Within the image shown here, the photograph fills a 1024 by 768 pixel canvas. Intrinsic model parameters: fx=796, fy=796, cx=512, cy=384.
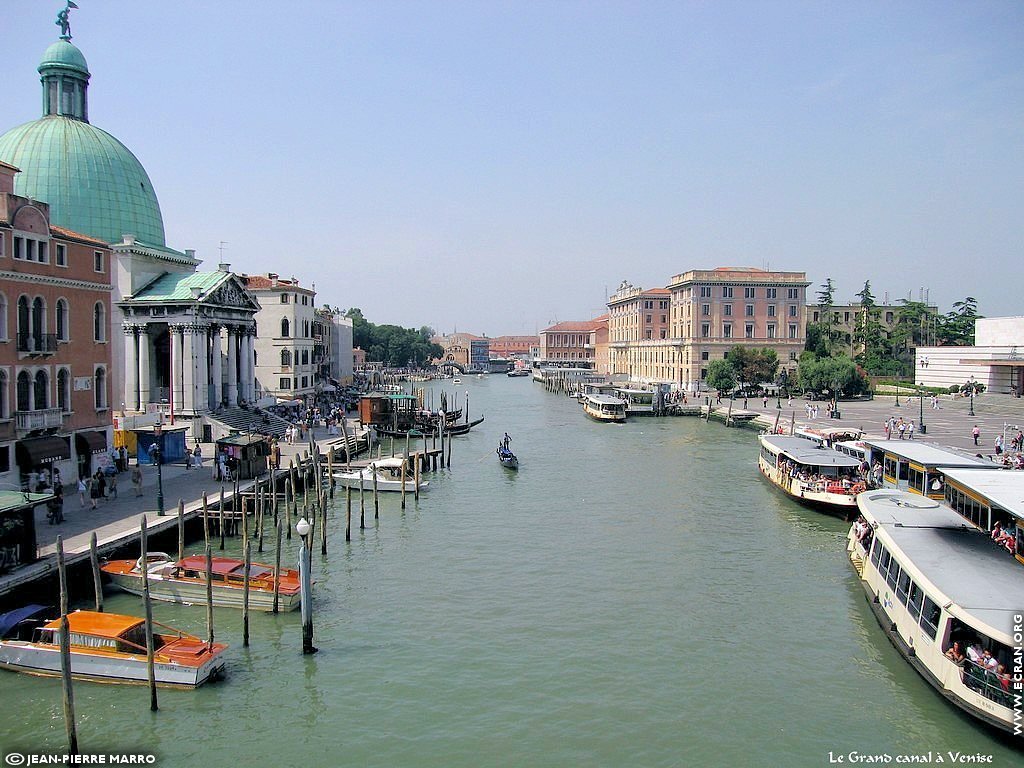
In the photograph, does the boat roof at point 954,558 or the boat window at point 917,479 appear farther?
the boat window at point 917,479

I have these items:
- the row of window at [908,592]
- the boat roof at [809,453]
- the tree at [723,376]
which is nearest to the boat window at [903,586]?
the row of window at [908,592]

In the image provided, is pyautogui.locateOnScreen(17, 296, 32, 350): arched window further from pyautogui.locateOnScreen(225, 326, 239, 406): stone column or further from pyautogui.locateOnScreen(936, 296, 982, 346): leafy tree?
pyautogui.locateOnScreen(936, 296, 982, 346): leafy tree

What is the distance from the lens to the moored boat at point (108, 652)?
1316 cm

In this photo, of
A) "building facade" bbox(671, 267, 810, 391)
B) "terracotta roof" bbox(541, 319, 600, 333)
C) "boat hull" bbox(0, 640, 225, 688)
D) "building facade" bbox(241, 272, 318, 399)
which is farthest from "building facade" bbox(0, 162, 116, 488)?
"terracotta roof" bbox(541, 319, 600, 333)

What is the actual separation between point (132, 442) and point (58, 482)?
722cm

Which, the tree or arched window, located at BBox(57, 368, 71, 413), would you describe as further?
the tree

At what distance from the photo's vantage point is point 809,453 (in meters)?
29.2

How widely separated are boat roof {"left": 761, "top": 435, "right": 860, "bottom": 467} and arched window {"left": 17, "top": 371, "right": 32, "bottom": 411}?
24.5 metres

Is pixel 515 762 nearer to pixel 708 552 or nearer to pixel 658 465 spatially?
pixel 708 552

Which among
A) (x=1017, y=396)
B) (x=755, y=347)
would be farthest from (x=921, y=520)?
(x=755, y=347)

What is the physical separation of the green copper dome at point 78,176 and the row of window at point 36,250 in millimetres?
Result: 13998

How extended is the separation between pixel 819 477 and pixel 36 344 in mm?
24998

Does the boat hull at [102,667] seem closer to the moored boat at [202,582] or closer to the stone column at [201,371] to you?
the moored boat at [202,582]

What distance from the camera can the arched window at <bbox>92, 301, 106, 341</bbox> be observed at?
26.1m
